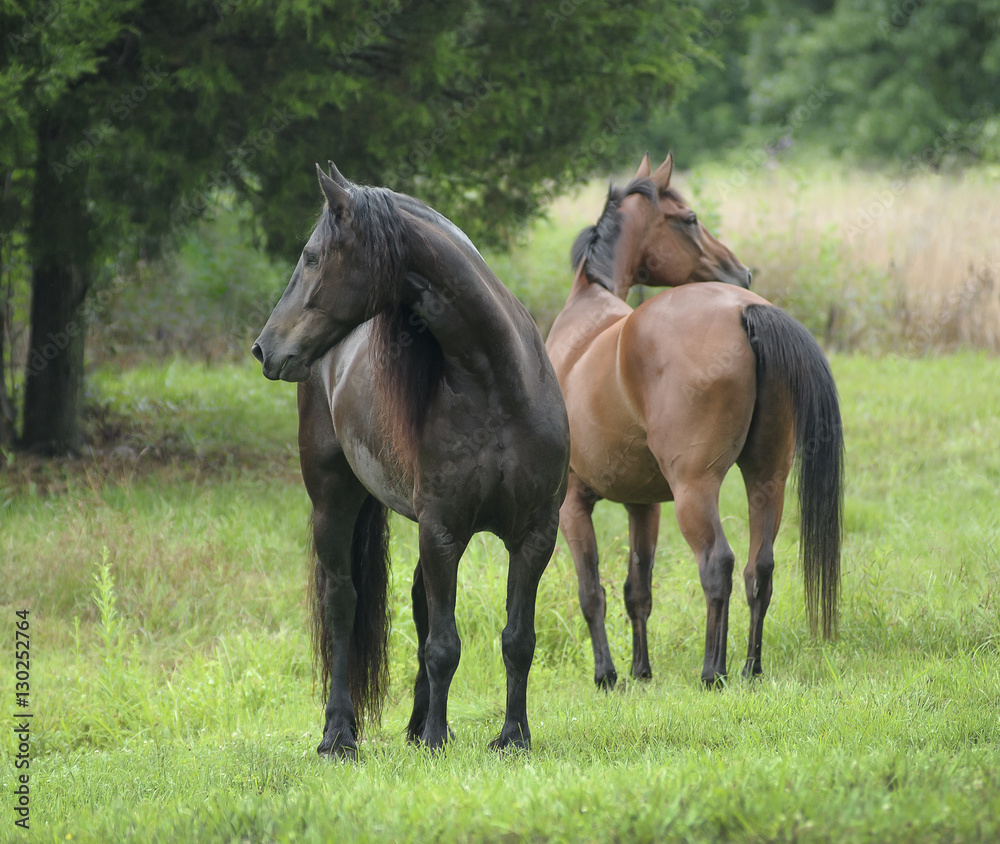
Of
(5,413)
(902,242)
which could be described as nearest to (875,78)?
(902,242)

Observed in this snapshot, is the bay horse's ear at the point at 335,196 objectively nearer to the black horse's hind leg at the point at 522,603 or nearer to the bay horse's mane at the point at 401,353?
the bay horse's mane at the point at 401,353

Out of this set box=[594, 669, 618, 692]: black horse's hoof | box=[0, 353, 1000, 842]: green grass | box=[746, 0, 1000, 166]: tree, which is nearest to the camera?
box=[0, 353, 1000, 842]: green grass

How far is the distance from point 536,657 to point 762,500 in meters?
1.73

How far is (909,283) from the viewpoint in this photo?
13.4 meters

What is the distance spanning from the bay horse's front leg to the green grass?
0.90 ft

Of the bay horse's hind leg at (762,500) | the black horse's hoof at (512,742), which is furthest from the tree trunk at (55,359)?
the black horse's hoof at (512,742)

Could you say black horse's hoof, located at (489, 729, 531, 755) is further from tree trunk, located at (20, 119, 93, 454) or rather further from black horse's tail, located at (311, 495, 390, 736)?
tree trunk, located at (20, 119, 93, 454)

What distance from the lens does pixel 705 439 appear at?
5.13m

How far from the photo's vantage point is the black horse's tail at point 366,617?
15.6 ft

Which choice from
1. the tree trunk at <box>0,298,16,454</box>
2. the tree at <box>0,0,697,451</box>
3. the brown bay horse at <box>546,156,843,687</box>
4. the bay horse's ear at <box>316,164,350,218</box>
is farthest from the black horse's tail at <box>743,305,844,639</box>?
the tree trunk at <box>0,298,16,454</box>

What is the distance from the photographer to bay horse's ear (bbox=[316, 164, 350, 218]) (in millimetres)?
3525

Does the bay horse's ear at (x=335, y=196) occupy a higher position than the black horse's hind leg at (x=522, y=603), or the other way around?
the bay horse's ear at (x=335, y=196)

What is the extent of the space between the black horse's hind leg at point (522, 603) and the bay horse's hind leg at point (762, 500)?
172cm

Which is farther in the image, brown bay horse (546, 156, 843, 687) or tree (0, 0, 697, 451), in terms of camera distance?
tree (0, 0, 697, 451)
